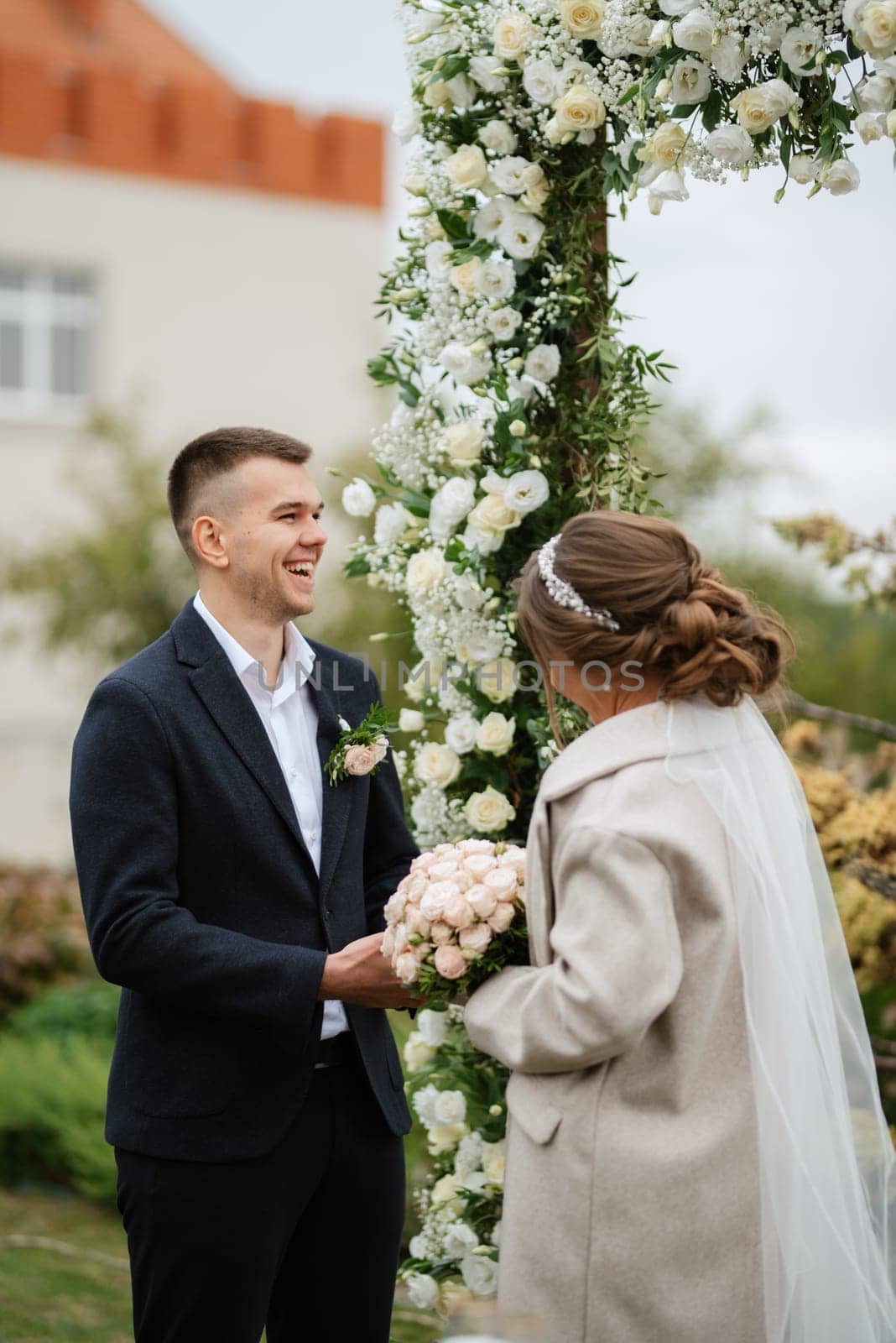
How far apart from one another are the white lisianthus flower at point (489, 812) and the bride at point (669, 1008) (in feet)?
2.92

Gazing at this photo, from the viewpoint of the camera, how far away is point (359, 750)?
2855 millimetres

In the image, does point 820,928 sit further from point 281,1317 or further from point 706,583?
point 281,1317

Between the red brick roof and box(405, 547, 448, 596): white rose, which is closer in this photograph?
box(405, 547, 448, 596): white rose

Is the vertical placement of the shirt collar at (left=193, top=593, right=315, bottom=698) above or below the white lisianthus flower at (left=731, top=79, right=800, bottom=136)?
below

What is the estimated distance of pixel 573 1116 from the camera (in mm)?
2238

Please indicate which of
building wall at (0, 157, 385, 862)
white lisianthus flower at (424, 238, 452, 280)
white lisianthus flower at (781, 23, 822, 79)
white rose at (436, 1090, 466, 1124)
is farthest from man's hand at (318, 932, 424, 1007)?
building wall at (0, 157, 385, 862)

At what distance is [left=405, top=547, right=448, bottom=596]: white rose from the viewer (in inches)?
131

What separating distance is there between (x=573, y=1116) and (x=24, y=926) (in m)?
6.52

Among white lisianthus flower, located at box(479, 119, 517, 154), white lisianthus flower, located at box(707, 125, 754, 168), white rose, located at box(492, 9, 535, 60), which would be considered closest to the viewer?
white lisianthus flower, located at box(707, 125, 754, 168)

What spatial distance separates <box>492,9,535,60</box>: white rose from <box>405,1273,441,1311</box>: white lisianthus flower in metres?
2.90

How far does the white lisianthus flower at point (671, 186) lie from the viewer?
2.80 meters

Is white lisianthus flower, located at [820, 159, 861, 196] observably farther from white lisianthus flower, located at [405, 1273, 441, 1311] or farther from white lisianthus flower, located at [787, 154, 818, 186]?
white lisianthus flower, located at [405, 1273, 441, 1311]

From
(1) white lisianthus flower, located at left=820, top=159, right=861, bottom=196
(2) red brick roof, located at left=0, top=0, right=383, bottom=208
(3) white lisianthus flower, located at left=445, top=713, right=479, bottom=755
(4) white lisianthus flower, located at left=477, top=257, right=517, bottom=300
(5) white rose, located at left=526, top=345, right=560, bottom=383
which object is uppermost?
(2) red brick roof, located at left=0, top=0, right=383, bottom=208

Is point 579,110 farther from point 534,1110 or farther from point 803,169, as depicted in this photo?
point 534,1110
